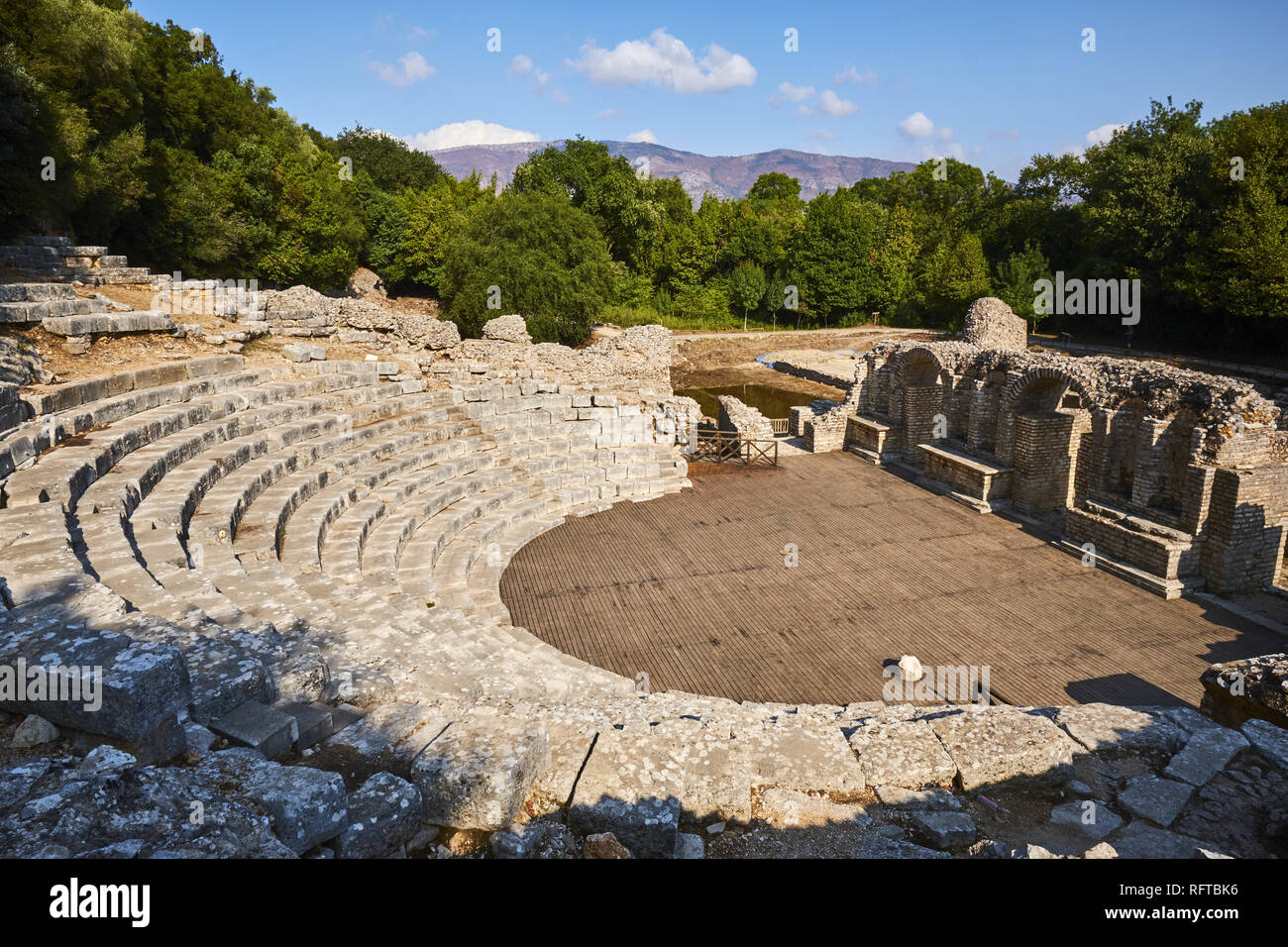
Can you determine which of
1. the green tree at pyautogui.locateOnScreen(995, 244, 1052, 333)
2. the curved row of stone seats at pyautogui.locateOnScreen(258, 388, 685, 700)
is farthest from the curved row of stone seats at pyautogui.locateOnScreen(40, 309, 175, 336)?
the green tree at pyautogui.locateOnScreen(995, 244, 1052, 333)

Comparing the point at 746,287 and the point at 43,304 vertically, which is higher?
the point at 746,287

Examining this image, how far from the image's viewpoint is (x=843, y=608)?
11289 millimetres

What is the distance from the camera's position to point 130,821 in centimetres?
311

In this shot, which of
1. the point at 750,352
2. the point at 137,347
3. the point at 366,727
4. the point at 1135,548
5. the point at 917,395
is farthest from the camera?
the point at 750,352

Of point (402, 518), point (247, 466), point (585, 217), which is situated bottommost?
point (402, 518)

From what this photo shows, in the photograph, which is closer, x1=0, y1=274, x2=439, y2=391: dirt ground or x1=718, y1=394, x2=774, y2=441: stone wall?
x1=0, y1=274, x2=439, y2=391: dirt ground

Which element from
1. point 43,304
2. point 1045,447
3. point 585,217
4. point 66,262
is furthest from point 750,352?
point 43,304

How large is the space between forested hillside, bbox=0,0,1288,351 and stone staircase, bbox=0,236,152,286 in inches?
31.8

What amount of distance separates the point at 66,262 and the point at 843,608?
17.9 meters

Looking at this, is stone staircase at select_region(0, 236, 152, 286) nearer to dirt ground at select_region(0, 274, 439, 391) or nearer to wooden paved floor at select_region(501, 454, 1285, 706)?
dirt ground at select_region(0, 274, 439, 391)

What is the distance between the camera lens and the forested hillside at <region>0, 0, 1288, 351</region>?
2069 centimetres

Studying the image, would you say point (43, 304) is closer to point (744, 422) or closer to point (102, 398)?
point (102, 398)

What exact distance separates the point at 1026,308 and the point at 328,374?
41.8 m

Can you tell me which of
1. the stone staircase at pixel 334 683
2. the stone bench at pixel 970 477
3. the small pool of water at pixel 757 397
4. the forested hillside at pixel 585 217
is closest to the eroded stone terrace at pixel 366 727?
the stone staircase at pixel 334 683
